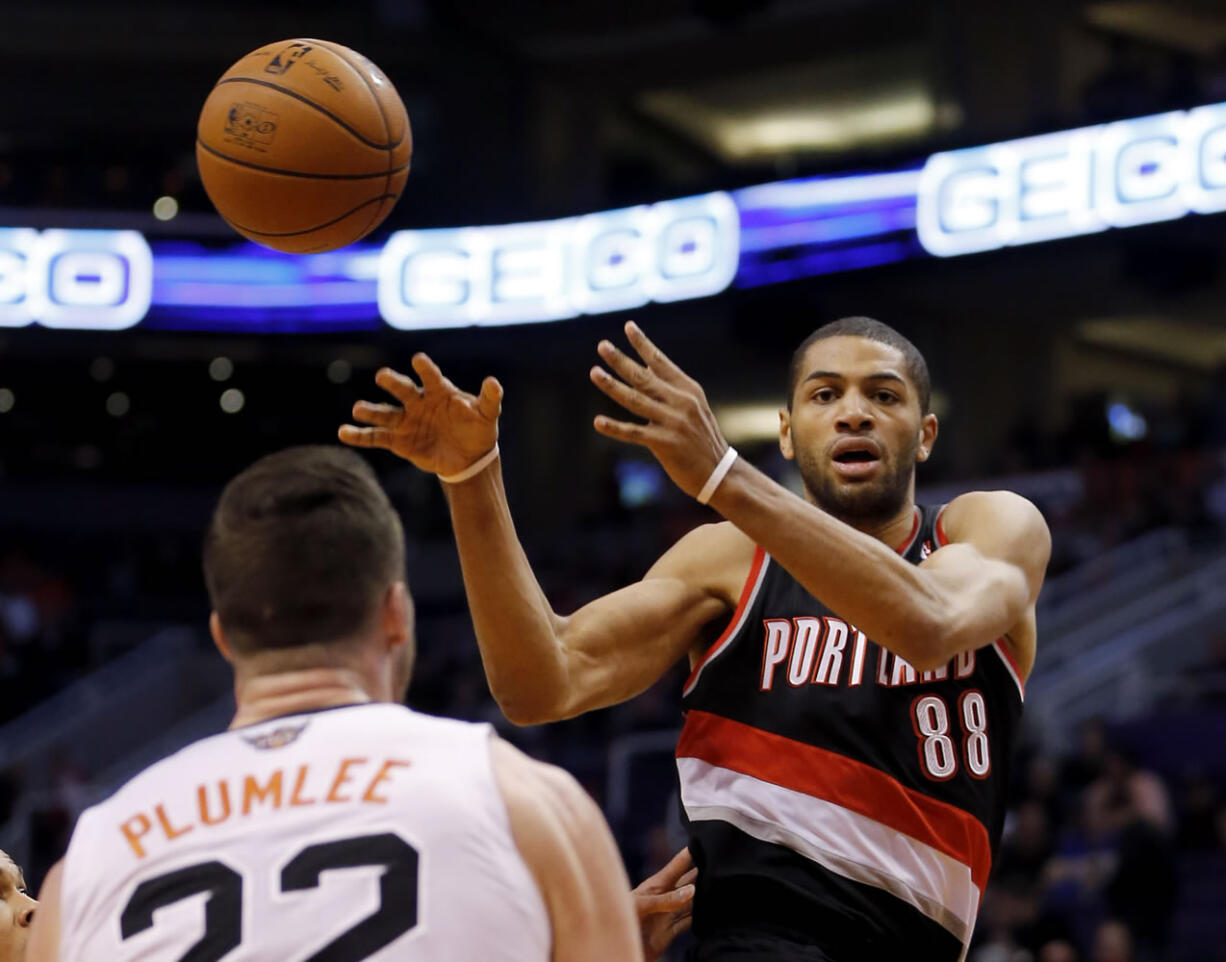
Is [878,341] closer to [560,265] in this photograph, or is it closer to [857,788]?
[857,788]

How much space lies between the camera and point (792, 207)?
1769cm

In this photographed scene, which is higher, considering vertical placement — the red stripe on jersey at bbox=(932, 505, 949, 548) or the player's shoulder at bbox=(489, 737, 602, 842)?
the red stripe on jersey at bbox=(932, 505, 949, 548)

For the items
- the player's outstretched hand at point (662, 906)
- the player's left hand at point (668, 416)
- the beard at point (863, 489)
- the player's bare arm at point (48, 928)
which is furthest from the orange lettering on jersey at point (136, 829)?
the beard at point (863, 489)

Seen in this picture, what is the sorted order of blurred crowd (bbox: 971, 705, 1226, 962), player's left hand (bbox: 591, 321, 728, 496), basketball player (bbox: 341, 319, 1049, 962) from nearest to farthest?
1. player's left hand (bbox: 591, 321, 728, 496)
2. basketball player (bbox: 341, 319, 1049, 962)
3. blurred crowd (bbox: 971, 705, 1226, 962)

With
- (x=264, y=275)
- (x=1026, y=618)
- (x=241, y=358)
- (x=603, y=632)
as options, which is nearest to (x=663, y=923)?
(x=603, y=632)

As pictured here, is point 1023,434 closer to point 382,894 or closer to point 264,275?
point 264,275

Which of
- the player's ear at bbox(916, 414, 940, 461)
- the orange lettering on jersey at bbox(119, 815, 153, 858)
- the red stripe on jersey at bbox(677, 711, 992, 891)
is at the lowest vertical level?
the red stripe on jersey at bbox(677, 711, 992, 891)

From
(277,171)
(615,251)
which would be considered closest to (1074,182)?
(615,251)

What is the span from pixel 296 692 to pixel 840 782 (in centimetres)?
156

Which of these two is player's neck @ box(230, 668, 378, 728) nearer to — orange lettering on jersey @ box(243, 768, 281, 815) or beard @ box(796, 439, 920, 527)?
orange lettering on jersey @ box(243, 768, 281, 815)

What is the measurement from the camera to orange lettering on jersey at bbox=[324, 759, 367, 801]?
230 cm

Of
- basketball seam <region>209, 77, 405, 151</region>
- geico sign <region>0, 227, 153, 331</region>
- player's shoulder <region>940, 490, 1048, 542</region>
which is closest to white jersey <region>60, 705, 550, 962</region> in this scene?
player's shoulder <region>940, 490, 1048, 542</region>

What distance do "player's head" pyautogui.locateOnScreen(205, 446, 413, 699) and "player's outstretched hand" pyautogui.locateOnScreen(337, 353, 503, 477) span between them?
85 centimetres

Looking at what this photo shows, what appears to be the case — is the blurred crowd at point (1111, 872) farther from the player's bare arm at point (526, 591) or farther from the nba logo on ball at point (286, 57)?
the nba logo on ball at point (286, 57)
